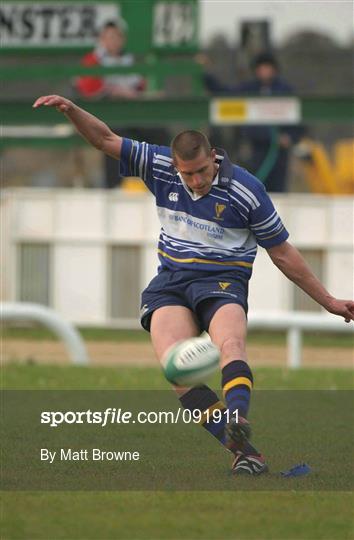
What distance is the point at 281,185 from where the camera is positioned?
18672 millimetres

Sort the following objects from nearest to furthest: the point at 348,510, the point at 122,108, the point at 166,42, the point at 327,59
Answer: the point at 348,510 < the point at 122,108 < the point at 166,42 < the point at 327,59

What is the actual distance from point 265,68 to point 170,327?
9908 mm

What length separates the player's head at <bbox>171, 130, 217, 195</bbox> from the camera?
7.82 metres

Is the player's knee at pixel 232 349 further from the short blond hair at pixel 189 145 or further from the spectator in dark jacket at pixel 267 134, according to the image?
the spectator in dark jacket at pixel 267 134

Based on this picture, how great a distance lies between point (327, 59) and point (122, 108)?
11.8 m

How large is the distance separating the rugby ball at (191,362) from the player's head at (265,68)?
10.2 metres

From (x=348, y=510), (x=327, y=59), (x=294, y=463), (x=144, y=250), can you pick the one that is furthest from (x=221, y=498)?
(x=327, y=59)

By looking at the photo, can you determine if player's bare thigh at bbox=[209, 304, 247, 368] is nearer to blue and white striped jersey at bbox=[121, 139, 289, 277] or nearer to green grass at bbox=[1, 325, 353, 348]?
blue and white striped jersey at bbox=[121, 139, 289, 277]

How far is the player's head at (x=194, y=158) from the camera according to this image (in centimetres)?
782

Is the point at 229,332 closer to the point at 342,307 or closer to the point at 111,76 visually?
the point at 342,307

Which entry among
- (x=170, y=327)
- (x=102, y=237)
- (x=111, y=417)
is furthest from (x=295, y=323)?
(x=170, y=327)

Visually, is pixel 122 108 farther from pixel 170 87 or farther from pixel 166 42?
pixel 170 87

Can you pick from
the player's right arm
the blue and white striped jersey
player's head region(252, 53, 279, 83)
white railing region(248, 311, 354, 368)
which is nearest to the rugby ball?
the blue and white striped jersey

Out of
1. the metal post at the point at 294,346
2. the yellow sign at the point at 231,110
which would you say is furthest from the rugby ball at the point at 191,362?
the yellow sign at the point at 231,110
